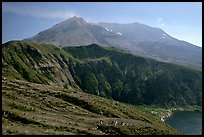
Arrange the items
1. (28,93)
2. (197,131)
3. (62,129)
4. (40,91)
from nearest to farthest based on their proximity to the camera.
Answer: (62,129) → (28,93) → (40,91) → (197,131)

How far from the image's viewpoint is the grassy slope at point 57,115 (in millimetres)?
73062

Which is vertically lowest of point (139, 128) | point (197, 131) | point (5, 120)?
point (197, 131)

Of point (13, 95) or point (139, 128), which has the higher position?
point (13, 95)

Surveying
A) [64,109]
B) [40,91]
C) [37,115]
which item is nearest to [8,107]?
[37,115]

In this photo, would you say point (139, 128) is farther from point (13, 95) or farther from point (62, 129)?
point (13, 95)

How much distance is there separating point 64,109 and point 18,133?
3825cm

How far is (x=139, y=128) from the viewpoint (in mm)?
92688

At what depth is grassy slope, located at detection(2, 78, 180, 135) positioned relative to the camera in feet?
240

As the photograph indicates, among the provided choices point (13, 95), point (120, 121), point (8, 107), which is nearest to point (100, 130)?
point (120, 121)

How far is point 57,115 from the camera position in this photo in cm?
8969

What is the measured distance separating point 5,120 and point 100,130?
2607cm

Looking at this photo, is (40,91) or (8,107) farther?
(40,91)

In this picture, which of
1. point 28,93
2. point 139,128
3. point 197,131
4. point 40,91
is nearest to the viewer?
point 139,128

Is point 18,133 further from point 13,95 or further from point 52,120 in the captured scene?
point 13,95
